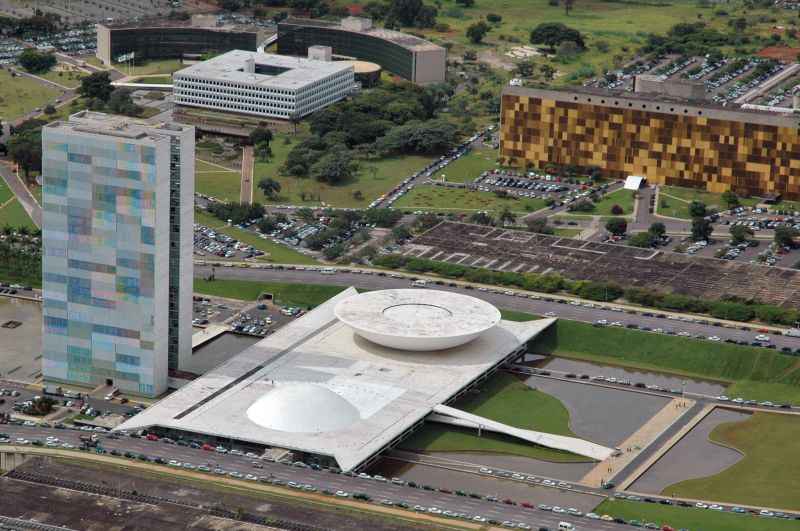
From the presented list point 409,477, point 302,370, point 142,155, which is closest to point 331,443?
point 409,477

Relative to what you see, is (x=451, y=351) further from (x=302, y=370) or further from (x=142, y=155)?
(x=142, y=155)

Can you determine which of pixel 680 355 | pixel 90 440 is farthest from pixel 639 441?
pixel 90 440

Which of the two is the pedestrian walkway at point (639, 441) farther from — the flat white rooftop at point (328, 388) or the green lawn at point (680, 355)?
the flat white rooftop at point (328, 388)

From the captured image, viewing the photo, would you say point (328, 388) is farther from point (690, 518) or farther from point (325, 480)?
point (690, 518)

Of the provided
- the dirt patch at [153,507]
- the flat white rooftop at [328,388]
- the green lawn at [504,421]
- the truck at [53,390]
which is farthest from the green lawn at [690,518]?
the truck at [53,390]

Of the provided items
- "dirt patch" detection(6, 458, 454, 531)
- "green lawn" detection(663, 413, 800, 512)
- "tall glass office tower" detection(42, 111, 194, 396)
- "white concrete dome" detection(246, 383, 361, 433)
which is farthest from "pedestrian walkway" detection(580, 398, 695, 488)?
"tall glass office tower" detection(42, 111, 194, 396)
